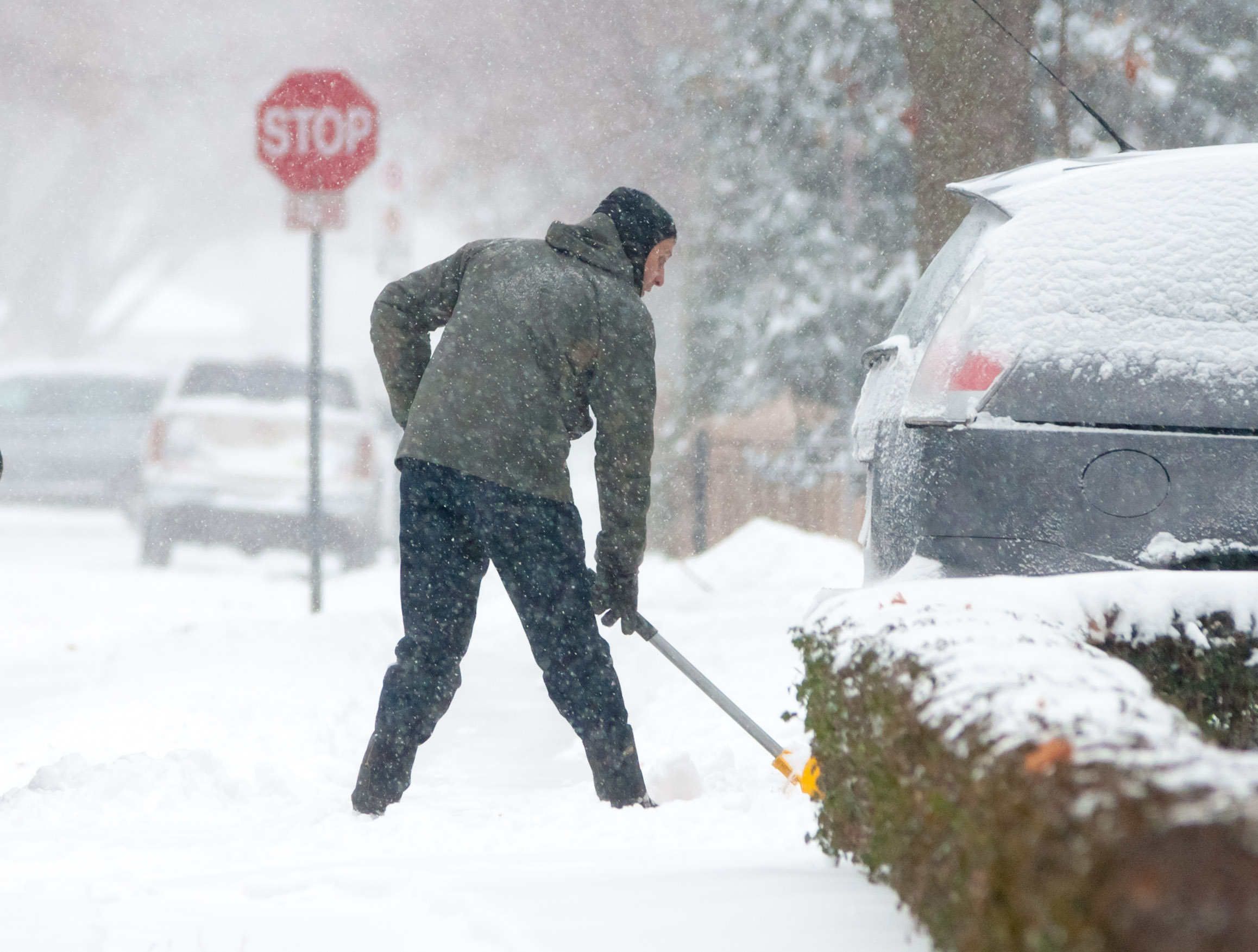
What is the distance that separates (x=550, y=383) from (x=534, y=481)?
0.83ft

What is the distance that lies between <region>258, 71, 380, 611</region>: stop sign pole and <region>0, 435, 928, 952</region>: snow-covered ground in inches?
63.5

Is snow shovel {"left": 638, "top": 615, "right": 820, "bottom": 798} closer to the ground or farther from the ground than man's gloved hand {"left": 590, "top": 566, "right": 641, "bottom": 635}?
closer to the ground

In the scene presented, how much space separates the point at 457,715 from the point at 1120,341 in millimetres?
3647

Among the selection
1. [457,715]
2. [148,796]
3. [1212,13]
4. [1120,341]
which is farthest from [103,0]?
[1120,341]

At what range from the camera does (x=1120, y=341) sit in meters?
3.03

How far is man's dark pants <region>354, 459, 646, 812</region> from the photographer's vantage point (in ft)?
11.9

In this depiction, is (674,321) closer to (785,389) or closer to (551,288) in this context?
(785,389)

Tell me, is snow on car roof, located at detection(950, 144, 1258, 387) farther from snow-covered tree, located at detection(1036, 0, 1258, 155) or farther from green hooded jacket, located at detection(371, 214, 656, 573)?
snow-covered tree, located at detection(1036, 0, 1258, 155)

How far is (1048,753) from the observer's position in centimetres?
145

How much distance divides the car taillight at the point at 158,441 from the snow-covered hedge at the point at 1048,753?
934 cm

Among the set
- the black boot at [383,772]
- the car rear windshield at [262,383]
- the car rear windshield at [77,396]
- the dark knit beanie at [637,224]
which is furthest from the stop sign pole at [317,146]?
the car rear windshield at [77,396]

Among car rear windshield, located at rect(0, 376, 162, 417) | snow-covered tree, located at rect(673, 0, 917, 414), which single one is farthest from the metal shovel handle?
car rear windshield, located at rect(0, 376, 162, 417)

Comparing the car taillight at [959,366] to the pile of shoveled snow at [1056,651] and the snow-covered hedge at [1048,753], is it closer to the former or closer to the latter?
the pile of shoveled snow at [1056,651]

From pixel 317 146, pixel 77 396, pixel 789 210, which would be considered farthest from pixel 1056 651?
pixel 77 396
